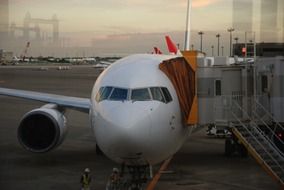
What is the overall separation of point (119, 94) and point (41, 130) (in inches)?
216

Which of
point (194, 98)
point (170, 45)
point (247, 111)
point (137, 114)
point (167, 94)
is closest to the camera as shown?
point (137, 114)

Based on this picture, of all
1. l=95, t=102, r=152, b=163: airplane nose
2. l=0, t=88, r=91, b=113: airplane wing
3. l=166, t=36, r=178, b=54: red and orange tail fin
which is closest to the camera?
l=95, t=102, r=152, b=163: airplane nose

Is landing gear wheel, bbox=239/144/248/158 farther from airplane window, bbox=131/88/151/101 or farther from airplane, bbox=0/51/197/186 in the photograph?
airplane window, bbox=131/88/151/101

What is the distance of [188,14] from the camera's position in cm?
2252

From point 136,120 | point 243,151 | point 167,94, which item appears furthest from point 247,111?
point 243,151

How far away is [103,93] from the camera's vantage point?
1020cm

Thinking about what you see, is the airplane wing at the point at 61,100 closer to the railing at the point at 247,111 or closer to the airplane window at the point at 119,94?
the airplane window at the point at 119,94

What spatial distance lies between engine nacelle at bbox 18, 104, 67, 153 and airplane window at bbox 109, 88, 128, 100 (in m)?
4.73

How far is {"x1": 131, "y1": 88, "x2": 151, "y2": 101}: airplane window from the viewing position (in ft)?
32.1

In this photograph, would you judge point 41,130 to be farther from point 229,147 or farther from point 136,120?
point 136,120

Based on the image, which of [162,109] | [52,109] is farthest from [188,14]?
[162,109]

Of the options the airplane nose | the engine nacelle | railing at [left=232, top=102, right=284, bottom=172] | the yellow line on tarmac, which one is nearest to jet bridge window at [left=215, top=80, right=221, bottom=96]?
railing at [left=232, top=102, right=284, bottom=172]

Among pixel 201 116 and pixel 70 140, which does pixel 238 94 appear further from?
pixel 70 140

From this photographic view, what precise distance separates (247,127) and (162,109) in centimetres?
240
